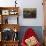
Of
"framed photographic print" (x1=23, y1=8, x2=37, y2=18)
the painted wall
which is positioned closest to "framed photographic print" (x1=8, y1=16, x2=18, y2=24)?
the painted wall

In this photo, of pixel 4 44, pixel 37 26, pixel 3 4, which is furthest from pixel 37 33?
pixel 3 4

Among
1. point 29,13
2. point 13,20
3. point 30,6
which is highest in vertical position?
point 30,6

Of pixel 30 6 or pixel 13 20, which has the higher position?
pixel 30 6

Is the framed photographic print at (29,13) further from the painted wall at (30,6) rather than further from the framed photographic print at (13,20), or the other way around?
the framed photographic print at (13,20)

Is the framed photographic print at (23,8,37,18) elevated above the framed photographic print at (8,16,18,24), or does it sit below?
above

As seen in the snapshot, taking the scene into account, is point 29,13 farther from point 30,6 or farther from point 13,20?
point 13,20

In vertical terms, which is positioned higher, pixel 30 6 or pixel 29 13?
pixel 30 6

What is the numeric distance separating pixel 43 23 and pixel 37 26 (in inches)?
9.4

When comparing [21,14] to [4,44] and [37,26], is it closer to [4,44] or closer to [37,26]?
[37,26]

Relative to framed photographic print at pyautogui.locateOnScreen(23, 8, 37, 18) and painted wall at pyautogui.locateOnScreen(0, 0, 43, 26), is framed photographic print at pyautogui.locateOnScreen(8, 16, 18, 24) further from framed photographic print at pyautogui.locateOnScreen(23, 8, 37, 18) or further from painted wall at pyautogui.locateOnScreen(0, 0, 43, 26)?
framed photographic print at pyautogui.locateOnScreen(23, 8, 37, 18)

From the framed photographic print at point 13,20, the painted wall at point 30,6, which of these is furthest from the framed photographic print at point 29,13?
the framed photographic print at point 13,20

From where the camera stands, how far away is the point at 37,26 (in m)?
5.51

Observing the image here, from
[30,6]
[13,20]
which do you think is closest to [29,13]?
[30,6]

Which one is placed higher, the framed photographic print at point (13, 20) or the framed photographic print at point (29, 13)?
the framed photographic print at point (29, 13)
